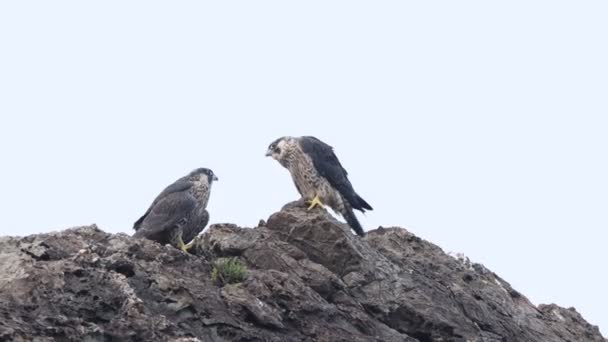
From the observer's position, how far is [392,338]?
50.0ft

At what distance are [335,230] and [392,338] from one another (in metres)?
2.15

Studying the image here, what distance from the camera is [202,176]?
19.8 m

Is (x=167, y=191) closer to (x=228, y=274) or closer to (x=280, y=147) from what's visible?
(x=280, y=147)

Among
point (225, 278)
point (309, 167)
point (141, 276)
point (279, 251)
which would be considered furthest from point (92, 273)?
point (309, 167)

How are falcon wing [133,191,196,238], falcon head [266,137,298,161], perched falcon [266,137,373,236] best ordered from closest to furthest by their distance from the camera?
falcon wing [133,191,196,238] < perched falcon [266,137,373,236] < falcon head [266,137,298,161]

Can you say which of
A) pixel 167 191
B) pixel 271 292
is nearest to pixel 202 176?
pixel 167 191

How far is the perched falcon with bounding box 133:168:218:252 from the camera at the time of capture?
1830 centimetres

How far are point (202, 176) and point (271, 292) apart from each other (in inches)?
209

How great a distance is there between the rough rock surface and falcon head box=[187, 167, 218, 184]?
165 centimetres

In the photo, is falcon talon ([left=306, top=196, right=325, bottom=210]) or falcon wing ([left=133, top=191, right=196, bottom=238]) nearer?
falcon wing ([left=133, top=191, right=196, bottom=238])

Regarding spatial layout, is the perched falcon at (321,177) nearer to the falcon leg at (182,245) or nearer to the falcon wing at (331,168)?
the falcon wing at (331,168)

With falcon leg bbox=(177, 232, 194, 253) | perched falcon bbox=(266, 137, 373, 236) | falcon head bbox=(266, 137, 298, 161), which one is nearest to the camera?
falcon leg bbox=(177, 232, 194, 253)

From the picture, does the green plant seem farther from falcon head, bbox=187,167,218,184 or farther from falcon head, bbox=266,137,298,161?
falcon head, bbox=266,137,298,161

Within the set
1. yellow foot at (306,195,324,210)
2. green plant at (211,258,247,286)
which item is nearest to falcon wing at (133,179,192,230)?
yellow foot at (306,195,324,210)
